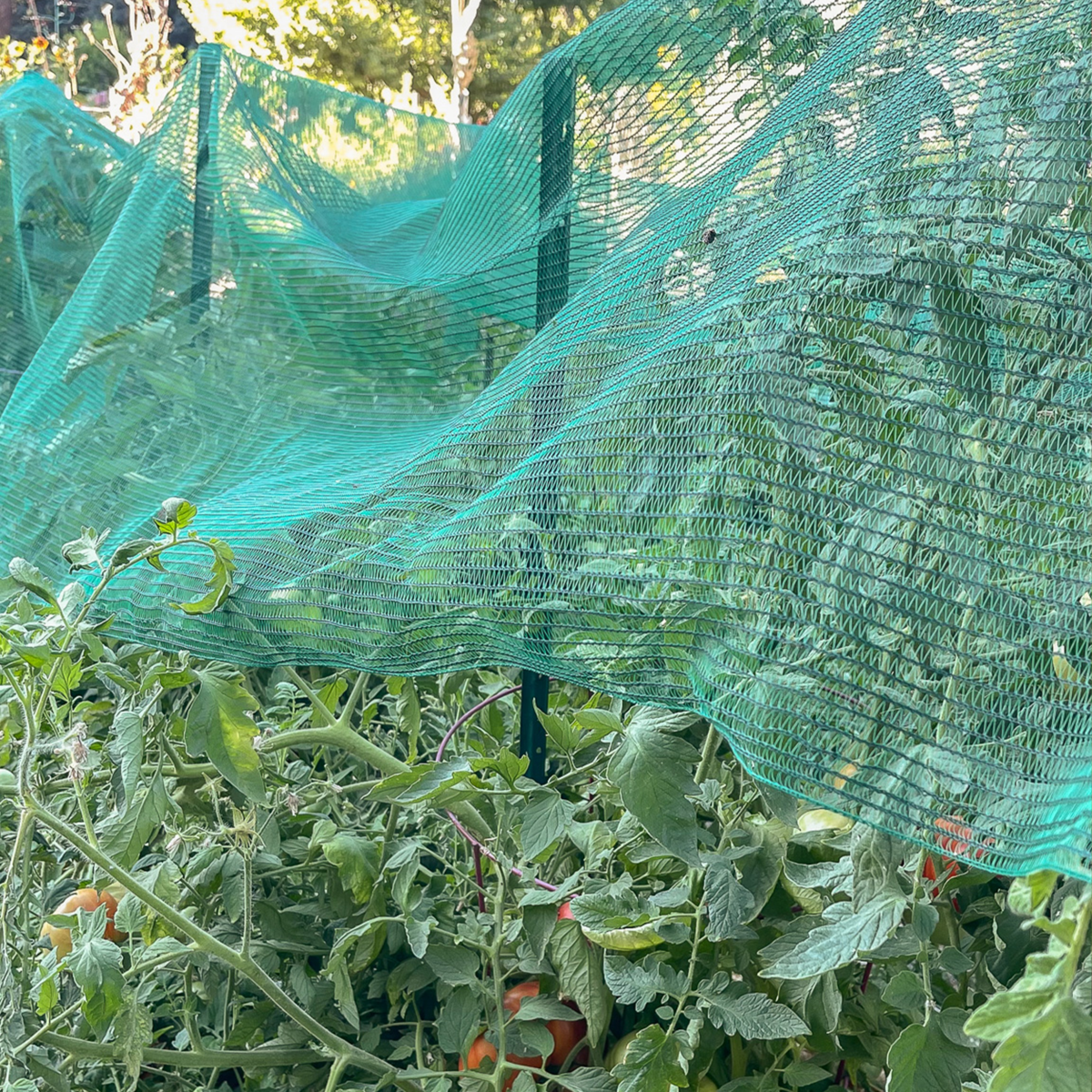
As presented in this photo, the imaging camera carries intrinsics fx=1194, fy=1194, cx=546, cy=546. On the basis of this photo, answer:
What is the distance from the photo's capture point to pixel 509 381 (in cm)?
134

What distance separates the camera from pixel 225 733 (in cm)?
114

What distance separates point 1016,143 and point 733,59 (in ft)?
2.81

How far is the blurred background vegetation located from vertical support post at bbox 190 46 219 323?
5.22m

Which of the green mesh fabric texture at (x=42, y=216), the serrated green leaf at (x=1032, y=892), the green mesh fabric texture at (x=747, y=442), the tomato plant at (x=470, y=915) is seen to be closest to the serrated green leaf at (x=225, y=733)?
the tomato plant at (x=470, y=915)

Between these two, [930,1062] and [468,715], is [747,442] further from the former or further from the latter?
[468,715]

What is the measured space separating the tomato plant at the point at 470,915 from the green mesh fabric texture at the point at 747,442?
7 cm

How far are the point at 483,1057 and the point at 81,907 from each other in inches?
20.9

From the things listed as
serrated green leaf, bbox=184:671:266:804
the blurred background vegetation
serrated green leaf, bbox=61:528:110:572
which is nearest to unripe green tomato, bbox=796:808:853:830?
serrated green leaf, bbox=184:671:266:804

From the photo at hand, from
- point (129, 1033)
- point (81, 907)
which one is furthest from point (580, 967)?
point (81, 907)

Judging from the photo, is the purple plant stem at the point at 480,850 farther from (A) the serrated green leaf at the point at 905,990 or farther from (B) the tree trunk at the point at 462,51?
(B) the tree trunk at the point at 462,51

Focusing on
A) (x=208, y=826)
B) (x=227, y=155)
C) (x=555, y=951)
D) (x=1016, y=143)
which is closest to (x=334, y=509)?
(x=208, y=826)

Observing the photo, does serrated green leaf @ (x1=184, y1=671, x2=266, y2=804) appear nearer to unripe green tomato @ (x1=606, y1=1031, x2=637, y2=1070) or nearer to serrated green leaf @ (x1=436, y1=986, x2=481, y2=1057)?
serrated green leaf @ (x1=436, y1=986, x2=481, y2=1057)

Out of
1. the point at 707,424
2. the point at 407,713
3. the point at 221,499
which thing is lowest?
the point at 407,713

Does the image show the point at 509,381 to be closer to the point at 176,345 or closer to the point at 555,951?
the point at 555,951
